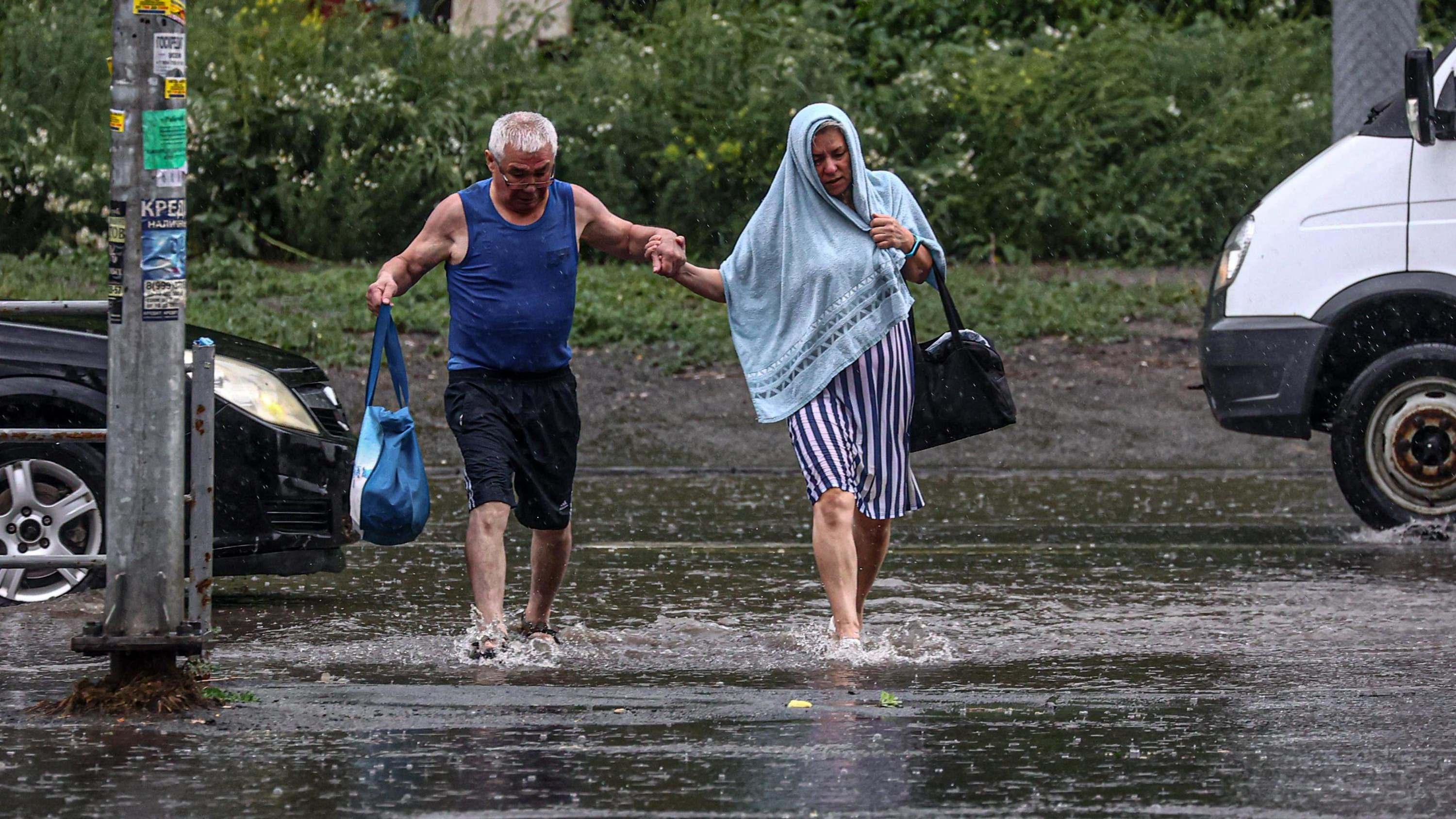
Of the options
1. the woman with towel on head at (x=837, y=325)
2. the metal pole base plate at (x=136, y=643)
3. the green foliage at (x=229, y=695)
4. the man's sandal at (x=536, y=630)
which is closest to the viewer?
the metal pole base plate at (x=136, y=643)

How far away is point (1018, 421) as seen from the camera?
13539mm

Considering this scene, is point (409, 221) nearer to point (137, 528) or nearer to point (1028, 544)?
point (1028, 544)

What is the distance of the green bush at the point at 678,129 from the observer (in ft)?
56.7

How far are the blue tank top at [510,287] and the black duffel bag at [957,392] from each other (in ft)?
3.84

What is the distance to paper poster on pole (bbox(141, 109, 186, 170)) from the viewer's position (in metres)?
5.51

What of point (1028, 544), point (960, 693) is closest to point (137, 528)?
point (960, 693)

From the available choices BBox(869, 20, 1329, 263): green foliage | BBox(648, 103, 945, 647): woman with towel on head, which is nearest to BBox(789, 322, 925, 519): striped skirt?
BBox(648, 103, 945, 647): woman with towel on head

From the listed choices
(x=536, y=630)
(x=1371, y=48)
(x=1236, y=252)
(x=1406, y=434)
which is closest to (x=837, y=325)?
(x=536, y=630)

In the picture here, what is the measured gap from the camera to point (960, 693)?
596cm

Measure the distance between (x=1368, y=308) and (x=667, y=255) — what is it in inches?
162

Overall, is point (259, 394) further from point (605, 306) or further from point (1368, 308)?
point (605, 306)

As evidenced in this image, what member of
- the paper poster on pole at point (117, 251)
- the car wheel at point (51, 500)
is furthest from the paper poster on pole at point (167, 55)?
the car wheel at point (51, 500)

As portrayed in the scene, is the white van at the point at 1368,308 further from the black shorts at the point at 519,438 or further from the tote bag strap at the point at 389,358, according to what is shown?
the tote bag strap at the point at 389,358

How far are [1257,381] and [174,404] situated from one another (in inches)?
224
